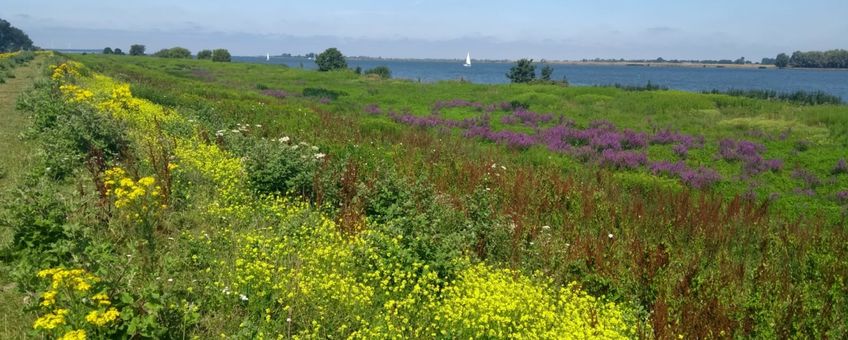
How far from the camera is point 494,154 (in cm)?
1822

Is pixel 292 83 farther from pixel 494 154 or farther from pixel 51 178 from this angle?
pixel 51 178

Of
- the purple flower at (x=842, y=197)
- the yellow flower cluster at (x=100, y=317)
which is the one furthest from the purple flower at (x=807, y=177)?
the yellow flower cluster at (x=100, y=317)

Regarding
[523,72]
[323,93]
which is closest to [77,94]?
[323,93]

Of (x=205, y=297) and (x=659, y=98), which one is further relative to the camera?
(x=659, y=98)

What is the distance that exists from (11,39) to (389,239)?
153m

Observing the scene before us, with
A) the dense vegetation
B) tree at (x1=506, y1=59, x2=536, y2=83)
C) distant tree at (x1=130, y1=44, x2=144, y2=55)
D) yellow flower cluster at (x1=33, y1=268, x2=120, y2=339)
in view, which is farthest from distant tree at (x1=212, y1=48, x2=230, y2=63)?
the dense vegetation

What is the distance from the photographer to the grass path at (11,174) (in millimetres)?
4898

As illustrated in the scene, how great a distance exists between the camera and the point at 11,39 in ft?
401

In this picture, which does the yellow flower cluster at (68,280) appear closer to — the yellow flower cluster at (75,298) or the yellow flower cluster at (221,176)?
the yellow flower cluster at (75,298)

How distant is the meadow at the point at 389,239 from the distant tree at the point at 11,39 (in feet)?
439

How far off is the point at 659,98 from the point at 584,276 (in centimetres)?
2780

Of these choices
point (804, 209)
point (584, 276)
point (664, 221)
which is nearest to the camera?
point (584, 276)

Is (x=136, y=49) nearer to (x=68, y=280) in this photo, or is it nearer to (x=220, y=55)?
(x=220, y=55)

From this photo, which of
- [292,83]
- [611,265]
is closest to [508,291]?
[611,265]
